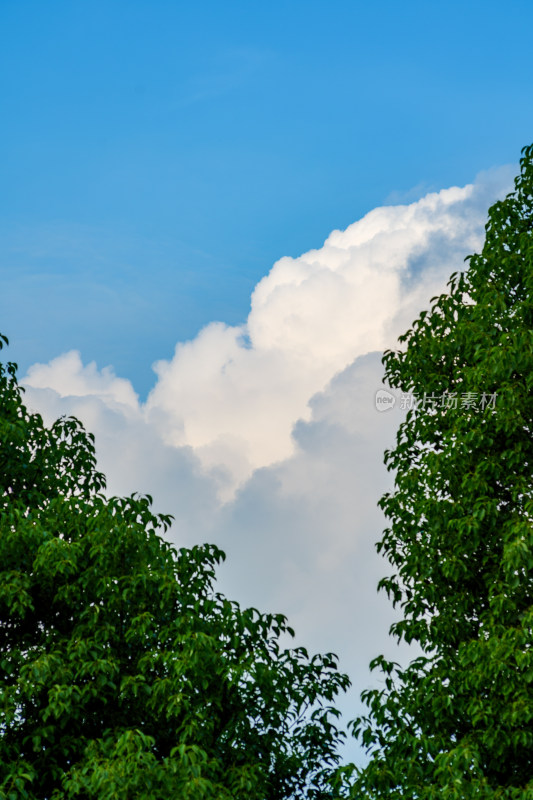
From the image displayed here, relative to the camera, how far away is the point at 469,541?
1109 cm

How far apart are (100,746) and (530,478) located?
18.8 ft

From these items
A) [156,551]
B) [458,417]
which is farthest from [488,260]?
[156,551]

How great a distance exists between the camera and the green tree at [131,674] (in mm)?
9906

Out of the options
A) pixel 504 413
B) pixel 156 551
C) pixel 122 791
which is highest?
pixel 504 413

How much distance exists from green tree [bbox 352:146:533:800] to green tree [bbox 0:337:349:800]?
1217 mm

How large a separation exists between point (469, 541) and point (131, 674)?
13.7 feet

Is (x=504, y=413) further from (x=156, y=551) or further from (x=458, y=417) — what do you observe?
(x=156, y=551)

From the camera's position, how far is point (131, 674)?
35.3 ft

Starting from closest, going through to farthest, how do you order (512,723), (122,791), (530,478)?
(122,791), (512,723), (530,478)

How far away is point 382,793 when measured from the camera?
10.5m

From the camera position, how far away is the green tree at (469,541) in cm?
1009

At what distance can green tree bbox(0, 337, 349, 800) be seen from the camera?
32.5 feet

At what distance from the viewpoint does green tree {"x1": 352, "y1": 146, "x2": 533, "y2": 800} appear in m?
10.1

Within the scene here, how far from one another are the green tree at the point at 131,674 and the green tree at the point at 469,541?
1217 millimetres
